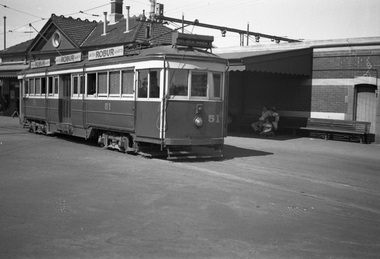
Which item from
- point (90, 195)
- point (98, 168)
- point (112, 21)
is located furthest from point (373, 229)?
point (112, 21)

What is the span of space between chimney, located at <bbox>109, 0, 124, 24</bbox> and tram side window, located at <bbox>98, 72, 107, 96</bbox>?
1057 inches

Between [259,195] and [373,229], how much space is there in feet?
7.61

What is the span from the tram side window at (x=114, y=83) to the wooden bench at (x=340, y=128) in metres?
10.6

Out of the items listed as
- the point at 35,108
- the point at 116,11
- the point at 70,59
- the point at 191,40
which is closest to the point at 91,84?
the point at 70,59

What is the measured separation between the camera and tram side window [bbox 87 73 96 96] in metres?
14.9

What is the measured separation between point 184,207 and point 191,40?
6710 millimetres

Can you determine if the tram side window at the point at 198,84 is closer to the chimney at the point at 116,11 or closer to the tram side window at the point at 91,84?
the tram side window at the point at 91,84

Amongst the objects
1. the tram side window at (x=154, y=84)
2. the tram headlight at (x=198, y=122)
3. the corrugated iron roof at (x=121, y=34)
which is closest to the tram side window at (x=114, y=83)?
the tram side window at (x=154, y=84)

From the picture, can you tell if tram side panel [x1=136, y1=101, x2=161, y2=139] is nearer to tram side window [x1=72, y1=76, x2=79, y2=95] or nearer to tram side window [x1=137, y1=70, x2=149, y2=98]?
tram side window [x1=137, y1=70, x2=149, y2=98]

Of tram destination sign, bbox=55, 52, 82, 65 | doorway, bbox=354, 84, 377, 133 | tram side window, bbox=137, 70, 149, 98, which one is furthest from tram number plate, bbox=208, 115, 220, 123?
doorway, bbox=354, 84, 377, 133

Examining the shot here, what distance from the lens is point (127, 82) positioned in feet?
42.9

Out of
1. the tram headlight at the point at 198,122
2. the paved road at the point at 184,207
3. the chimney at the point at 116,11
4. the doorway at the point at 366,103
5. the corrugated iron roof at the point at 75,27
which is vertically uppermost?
the chimney at the point at 116,11

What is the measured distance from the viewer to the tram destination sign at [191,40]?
1241 centimetres

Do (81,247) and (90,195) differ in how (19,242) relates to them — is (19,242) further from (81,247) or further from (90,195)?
(90,195)
